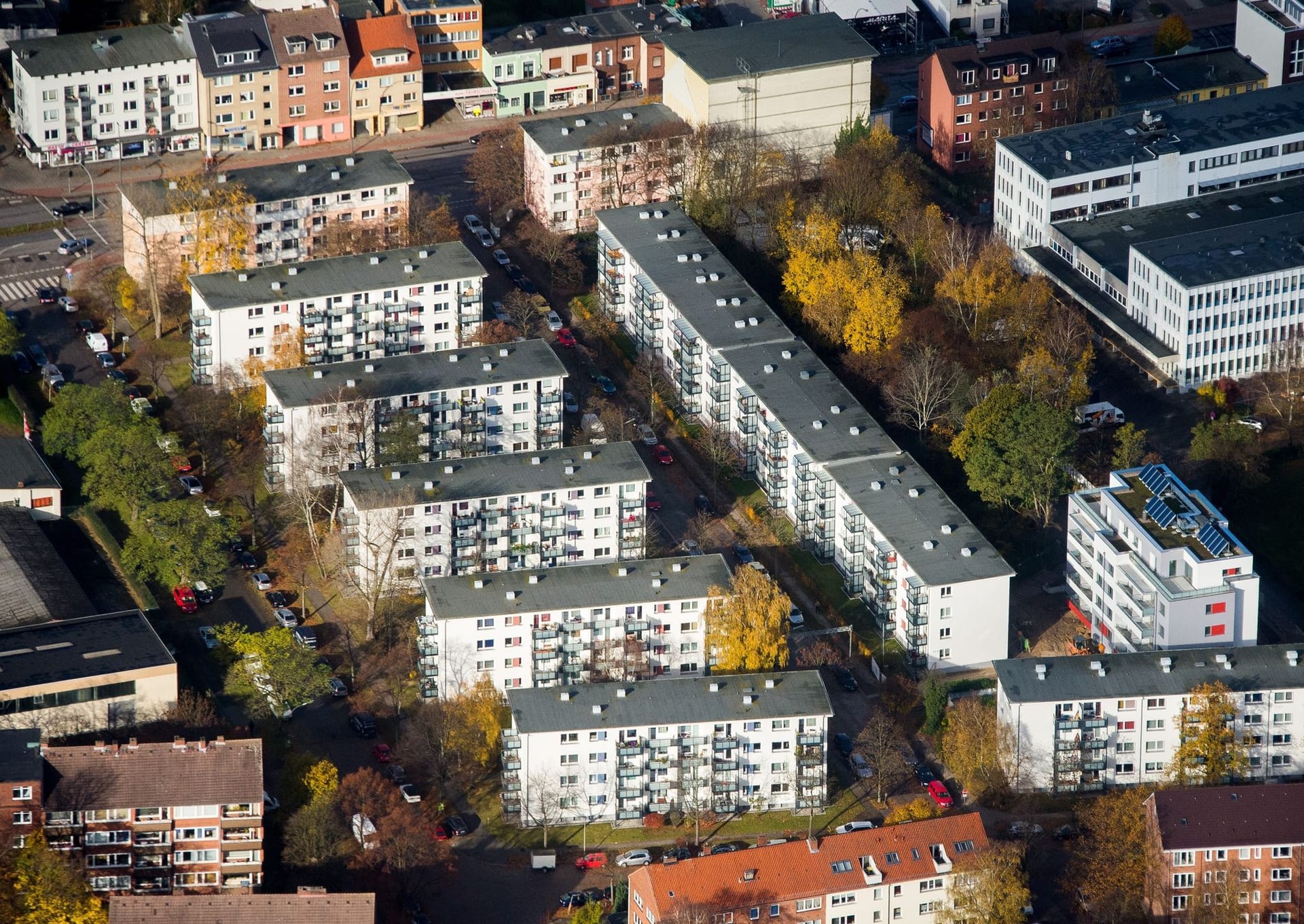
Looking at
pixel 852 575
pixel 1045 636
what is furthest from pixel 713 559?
pixel 1045 636

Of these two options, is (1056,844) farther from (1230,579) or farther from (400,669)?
(400,669)

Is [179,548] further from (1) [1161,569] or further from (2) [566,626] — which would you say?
(1) [1161,569]

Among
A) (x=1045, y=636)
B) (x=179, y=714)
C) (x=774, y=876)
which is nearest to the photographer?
(x=774, y=876)

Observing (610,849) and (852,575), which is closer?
(610,849)

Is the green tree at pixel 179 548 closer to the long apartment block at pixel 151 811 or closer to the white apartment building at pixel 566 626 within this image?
the white apartment building at pixel 566 626

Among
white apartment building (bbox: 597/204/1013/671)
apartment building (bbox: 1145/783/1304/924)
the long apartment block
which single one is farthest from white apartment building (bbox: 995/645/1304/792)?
the long apartment block

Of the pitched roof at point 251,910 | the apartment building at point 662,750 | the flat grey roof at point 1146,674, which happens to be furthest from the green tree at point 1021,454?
the pitched roof at point 251,910
